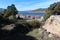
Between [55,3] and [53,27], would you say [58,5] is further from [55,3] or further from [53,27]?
[53,27]

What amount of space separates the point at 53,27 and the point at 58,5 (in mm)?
11784

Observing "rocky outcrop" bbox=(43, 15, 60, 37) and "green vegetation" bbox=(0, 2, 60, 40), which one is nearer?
"rocky outcrop" bbox=(43, 15, 60, 37)

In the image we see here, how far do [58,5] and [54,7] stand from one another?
2.60 ft

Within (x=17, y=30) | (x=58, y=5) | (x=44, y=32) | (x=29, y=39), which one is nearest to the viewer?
(x=29, y=39)

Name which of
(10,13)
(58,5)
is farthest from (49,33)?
(10,13)

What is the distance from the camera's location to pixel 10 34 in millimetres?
22469

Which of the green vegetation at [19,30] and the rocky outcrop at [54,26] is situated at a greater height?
the rocky outcrop at [54,26]

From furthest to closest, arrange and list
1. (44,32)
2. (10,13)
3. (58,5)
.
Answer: (10,13)
(58,5)
(44,32)

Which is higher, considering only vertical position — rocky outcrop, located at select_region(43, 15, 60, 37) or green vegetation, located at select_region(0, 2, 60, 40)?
rocky outcrop, located at select_region(43, 15, 60, 37)

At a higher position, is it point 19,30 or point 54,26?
point 54,26

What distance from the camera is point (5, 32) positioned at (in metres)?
22.2

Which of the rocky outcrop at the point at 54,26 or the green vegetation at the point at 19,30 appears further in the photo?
the green vegetation at the point at 19,30

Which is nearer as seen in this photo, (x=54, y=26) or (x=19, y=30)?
(x=54, y=26)

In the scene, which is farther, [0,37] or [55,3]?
[55,3]
